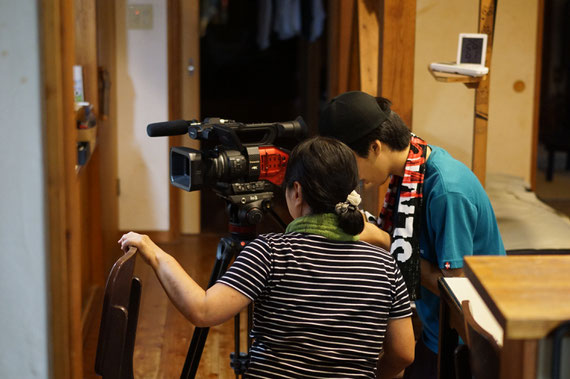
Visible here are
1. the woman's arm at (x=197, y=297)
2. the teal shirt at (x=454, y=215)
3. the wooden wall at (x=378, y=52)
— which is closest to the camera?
the woman's arm at (x=197, y=297)

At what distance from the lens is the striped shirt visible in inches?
56.5

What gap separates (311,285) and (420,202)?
0.64 m

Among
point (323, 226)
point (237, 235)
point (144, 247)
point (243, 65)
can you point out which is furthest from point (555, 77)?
point (144, 247)

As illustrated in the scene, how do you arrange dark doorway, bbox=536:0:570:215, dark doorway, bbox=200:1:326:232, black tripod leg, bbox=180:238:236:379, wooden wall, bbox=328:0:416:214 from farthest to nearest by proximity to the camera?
dark doorway, bbox=200:1:326:232
dark doorway, bbox=536:0:570:215
wooden wall, bbox=328:0:416:214
black tripod leg, bbox=180:238:236:379

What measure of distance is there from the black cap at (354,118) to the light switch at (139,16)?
279 centimetres

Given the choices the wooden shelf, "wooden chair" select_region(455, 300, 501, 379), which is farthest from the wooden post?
"wooden chair" select_region(455, 300, 501, 379)

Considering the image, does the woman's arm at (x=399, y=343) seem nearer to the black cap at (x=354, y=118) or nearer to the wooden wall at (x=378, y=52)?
the black cap at (x=354, y=118)

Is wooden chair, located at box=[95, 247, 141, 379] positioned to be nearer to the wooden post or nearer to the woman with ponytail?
the woman with ponytail

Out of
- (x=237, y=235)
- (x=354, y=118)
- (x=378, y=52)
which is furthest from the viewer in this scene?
(x=378, y=52)

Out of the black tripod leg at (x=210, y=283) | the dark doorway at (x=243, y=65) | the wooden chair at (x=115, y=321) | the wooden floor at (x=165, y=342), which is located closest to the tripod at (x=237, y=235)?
the black tripod leg at (x=210, y=283)

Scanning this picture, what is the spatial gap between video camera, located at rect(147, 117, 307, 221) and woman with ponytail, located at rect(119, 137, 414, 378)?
14.0 inches

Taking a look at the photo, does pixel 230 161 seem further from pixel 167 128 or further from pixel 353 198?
pixel 353 198

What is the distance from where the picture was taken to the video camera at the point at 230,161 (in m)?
1.82

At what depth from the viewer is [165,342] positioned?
10.4 feet
